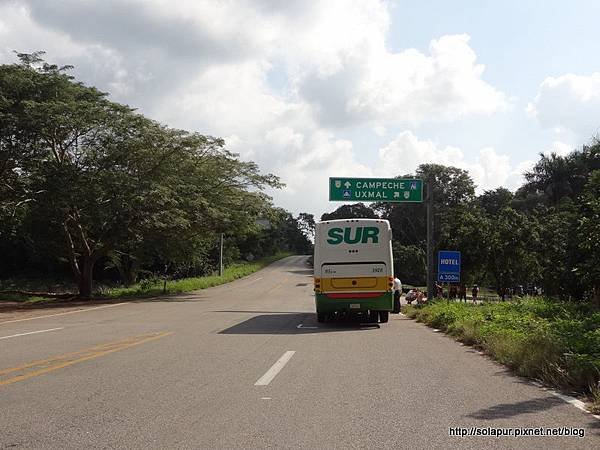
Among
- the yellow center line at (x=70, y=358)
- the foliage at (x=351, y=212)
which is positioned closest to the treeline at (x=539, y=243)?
the yellow center line at (x=70, y=358)

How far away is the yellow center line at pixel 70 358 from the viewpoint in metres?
9.21

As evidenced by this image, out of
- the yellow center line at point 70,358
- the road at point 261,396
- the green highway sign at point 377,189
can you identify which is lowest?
the road at point 261,396

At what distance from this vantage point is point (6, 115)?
25953 mm

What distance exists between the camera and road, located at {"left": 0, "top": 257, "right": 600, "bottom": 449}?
19.2ft

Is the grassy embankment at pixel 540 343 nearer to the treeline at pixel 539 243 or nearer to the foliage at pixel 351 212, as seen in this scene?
the treeline at pixel 539 243

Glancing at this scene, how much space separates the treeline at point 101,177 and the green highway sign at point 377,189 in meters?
9.30

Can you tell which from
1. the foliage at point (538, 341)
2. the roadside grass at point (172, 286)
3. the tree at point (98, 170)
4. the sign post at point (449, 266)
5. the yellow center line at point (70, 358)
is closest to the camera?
the foliage at point (538, 341)

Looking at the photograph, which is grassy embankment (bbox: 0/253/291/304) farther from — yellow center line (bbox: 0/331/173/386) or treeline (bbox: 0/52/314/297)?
yellow center line (bbox: 0/331/173/386)

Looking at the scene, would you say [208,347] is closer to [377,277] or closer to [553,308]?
[377,277]

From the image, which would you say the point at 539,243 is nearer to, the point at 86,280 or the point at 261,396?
the point at 86,280

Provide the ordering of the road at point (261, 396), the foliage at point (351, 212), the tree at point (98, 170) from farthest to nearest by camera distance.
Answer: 1. the foliage at point (351, 212)
2. the tree at point (98, 170)
3. the road at point (261, 396)

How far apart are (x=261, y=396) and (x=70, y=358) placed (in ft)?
15.9

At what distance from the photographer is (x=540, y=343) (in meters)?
10.4

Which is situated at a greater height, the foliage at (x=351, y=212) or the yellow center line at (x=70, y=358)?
the foliage at (x=351, y=212)
